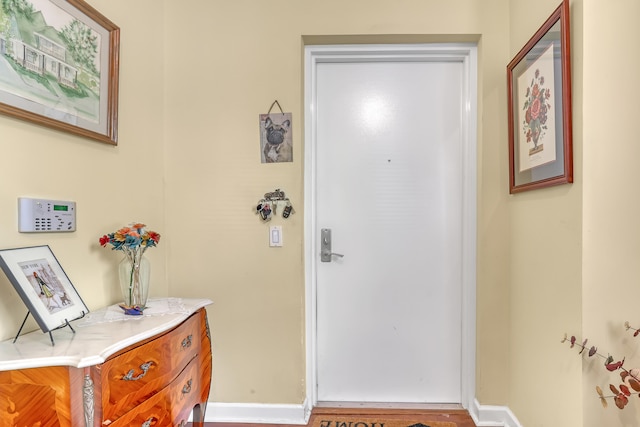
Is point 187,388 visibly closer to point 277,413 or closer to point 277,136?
point 277,413

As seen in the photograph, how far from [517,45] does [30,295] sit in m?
2.14

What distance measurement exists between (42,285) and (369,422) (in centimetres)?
159

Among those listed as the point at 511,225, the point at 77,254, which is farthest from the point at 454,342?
the point at 77,254

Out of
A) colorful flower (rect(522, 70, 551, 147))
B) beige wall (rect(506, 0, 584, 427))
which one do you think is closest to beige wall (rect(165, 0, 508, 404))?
beige wall (rect(506, 0, 584, 427))

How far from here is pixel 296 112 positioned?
6.34ft

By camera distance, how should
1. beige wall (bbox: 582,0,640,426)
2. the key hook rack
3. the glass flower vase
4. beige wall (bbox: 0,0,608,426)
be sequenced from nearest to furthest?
beige wall (bbox: 582,0,640,426), the glass flower vase, beige wall (bbox: 0,0,608,426), the key hook rack

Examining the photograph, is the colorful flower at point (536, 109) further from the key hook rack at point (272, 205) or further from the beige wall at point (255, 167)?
the key hook rack at point (272, 205)

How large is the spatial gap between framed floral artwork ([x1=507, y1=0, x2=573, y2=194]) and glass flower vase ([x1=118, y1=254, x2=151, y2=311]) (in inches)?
63.4

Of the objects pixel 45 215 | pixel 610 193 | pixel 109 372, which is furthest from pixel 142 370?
pixel 610 193

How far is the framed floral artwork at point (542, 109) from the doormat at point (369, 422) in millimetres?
1224

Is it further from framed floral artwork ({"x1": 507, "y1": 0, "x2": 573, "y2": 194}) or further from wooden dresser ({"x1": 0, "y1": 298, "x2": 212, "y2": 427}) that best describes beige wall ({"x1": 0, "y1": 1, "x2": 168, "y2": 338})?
framed floral artwork ({"x1": 507, "y1": 0, "x2": 573, "y2": 194})

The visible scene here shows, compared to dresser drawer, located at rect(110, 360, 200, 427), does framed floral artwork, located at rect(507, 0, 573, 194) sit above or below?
above

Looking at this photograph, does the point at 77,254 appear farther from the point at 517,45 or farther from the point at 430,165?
the point at 517,45

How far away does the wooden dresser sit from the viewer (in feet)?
3.12
